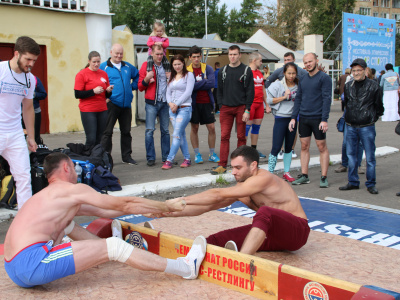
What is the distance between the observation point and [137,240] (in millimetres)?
4832

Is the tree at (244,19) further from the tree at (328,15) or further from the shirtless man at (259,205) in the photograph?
the shirtless man at (259,205)

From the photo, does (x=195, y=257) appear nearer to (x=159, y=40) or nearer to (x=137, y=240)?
(x=137, y=240)

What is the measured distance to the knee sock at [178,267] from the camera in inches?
156

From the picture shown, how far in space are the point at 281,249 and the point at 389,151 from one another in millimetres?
7712

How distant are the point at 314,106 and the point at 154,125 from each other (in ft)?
10.4

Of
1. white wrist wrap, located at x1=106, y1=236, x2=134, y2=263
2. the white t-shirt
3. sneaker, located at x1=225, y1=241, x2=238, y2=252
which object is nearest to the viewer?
white wrist wrap, located at x1=106, y1=236, x2=134, y2=263

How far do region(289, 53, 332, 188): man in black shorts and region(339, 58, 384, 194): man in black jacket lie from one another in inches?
14.3

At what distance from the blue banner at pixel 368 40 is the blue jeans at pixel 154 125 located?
1628cm

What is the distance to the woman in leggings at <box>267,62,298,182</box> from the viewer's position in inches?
331

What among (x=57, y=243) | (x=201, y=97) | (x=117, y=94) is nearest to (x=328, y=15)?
(x=201, y=97)

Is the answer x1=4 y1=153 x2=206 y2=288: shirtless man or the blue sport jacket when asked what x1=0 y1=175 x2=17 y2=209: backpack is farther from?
the blue sport jacket

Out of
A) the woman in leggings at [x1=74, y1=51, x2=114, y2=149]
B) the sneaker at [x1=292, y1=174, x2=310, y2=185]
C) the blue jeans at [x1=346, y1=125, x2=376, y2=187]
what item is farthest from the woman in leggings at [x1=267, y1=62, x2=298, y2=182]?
the woman in leggings at [x1=74, y1=51, x2=114, y2=149]

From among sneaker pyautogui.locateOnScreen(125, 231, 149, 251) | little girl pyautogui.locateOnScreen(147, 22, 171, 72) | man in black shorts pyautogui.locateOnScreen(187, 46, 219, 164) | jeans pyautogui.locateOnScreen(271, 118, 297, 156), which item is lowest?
sneaker pyautogui.locateOnScreen(125, 231, 149, 251)

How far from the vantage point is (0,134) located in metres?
5.62
